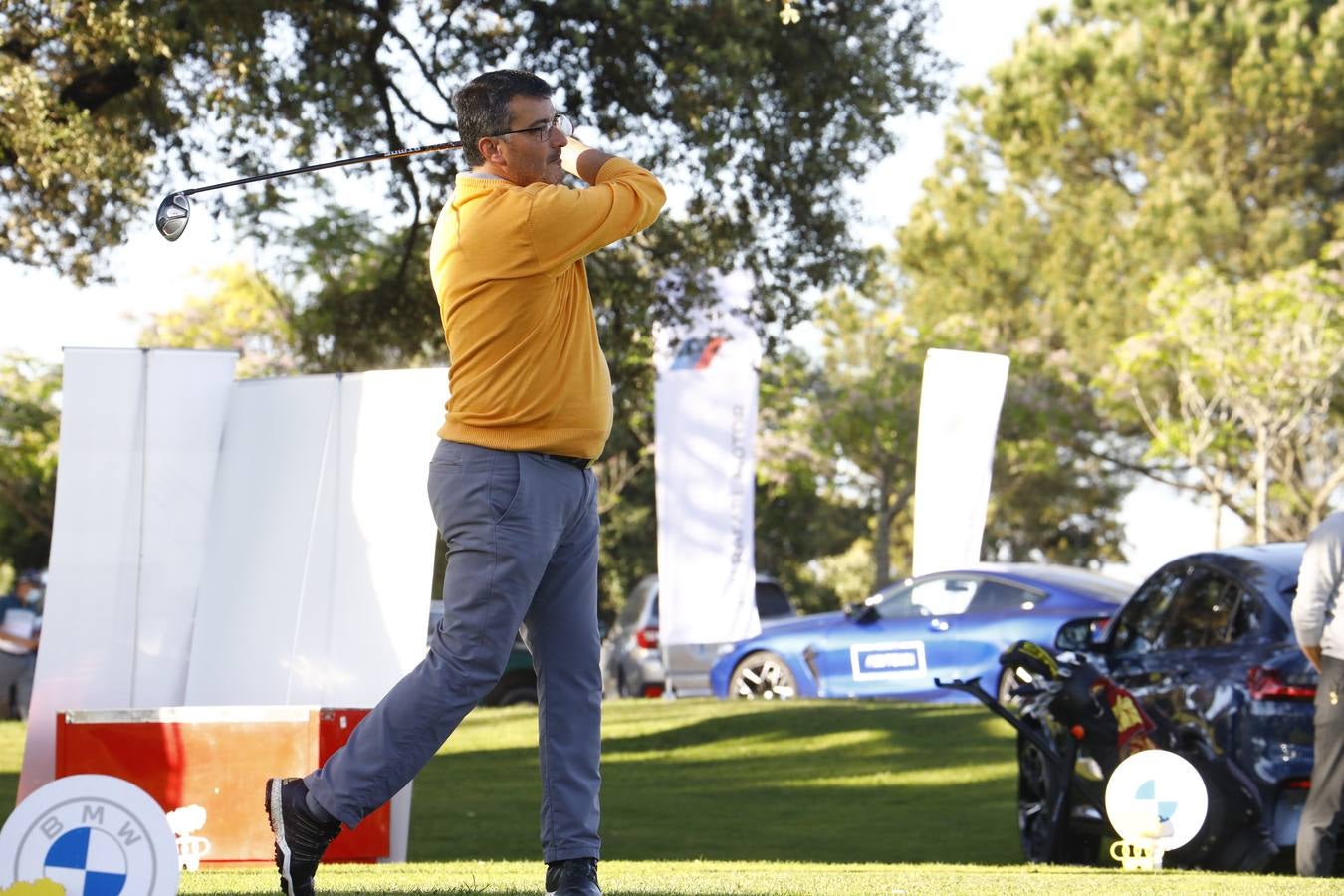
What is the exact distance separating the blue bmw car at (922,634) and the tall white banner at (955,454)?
2.75 feet

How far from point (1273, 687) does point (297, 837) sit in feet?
14.8

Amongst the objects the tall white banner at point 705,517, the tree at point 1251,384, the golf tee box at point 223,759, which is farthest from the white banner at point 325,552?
the tree at point 1251,384

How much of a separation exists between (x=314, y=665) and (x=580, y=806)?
159 inches

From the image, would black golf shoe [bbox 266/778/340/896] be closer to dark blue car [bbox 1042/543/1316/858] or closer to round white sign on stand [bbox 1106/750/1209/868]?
round white sign on stand [bbox 1106/750/1209/868]

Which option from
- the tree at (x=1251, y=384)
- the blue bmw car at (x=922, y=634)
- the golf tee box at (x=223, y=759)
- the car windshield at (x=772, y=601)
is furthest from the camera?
the tree at (x=1251, y=384)

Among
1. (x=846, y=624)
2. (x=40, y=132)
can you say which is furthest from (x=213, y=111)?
(x=846, y=624)

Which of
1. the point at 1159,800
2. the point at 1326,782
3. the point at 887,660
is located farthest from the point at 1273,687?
the point at 887,660

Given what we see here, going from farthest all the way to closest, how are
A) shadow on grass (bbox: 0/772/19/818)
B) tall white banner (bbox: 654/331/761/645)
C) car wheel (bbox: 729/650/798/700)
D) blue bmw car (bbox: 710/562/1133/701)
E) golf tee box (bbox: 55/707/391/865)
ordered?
1. car wheel (bbox: 729/650/798/700)
2. tall white banner (bbox: 654/331/761/645)
3. blue bmw car (bbox: 710/562/1133/701)
4. shadow on grass (bbox: 0/772/19/818)
5. golf tee box (bbox: 55/707/391/865)

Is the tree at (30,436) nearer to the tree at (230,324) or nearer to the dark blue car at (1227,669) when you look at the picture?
the tree at (230,324)

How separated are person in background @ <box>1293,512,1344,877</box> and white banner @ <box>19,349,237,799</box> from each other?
4881mm

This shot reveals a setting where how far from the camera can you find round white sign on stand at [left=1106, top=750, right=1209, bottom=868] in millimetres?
7000

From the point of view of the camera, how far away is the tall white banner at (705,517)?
18.1 metres

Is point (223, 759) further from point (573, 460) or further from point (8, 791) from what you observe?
point (8, 791)

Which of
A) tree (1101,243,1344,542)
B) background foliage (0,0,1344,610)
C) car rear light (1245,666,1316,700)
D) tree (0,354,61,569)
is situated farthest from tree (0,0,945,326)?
tree (0,354,61,569)
